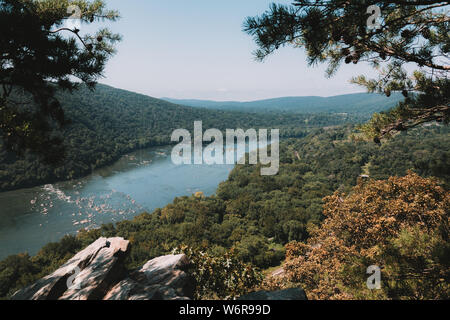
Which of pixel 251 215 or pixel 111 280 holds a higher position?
pixel 111 280

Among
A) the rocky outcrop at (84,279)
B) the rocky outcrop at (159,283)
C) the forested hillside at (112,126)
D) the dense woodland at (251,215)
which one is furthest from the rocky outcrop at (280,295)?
the forested hillside at (112,126)

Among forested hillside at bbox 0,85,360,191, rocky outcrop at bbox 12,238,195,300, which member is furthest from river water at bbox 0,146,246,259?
rocky outcrop at bbox 12,238,195,300

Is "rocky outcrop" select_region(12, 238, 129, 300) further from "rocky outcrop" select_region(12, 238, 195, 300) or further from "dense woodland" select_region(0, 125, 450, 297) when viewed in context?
"dense woodland" select_region(0, 125, 450, 297)

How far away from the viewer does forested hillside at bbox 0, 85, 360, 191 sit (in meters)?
43.8

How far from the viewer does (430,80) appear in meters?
3.55

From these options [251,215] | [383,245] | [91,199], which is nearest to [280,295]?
[383,245]

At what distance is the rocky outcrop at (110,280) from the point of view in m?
4.36

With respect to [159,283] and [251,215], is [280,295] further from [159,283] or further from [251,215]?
[251,215]

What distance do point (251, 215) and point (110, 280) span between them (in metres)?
32.4

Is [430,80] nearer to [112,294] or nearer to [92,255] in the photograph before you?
[112,294]

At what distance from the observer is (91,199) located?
125ft

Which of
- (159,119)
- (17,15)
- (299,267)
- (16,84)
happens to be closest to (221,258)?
(299,267)

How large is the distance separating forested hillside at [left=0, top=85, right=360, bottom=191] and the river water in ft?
9.62

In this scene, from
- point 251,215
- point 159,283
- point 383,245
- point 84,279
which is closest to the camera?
point 84,279
